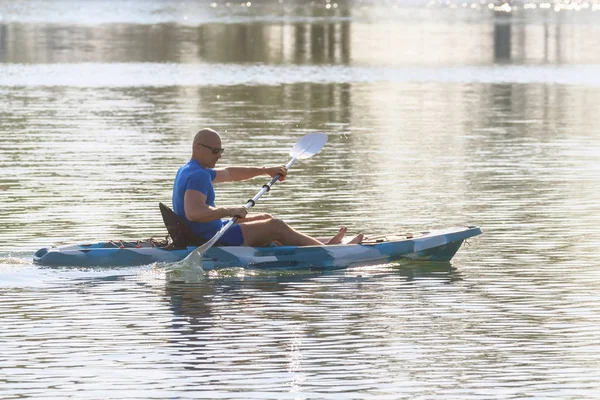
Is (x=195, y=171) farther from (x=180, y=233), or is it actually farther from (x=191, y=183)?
(x=180, y=233)

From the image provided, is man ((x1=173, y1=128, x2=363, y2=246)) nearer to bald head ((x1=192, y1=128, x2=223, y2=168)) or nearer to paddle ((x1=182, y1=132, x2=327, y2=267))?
bald head ((x1=192, y1=128, x2=223, y2=168))

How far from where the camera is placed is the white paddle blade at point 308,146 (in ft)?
60.5

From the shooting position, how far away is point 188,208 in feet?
50.7

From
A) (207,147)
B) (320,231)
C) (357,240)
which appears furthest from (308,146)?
(207,147)

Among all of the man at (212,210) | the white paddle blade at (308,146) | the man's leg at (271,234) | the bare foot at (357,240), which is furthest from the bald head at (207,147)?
the white paddle blade at (308,146)

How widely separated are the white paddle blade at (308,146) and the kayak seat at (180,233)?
2.98 metres

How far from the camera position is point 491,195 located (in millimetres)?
21766

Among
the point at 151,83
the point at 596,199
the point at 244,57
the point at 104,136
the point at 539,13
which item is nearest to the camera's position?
the point at 596,199

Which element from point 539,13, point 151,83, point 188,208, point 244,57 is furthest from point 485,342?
point 539,13

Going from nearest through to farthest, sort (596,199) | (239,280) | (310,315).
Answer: (310,315)
(239,280)
(596,199)

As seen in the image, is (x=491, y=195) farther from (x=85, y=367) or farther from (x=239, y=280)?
(x=85, y=367)

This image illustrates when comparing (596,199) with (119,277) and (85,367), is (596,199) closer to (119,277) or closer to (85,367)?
(119,277)

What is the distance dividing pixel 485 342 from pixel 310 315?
1.71 meters

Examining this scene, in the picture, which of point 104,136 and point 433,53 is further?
point 433,53
